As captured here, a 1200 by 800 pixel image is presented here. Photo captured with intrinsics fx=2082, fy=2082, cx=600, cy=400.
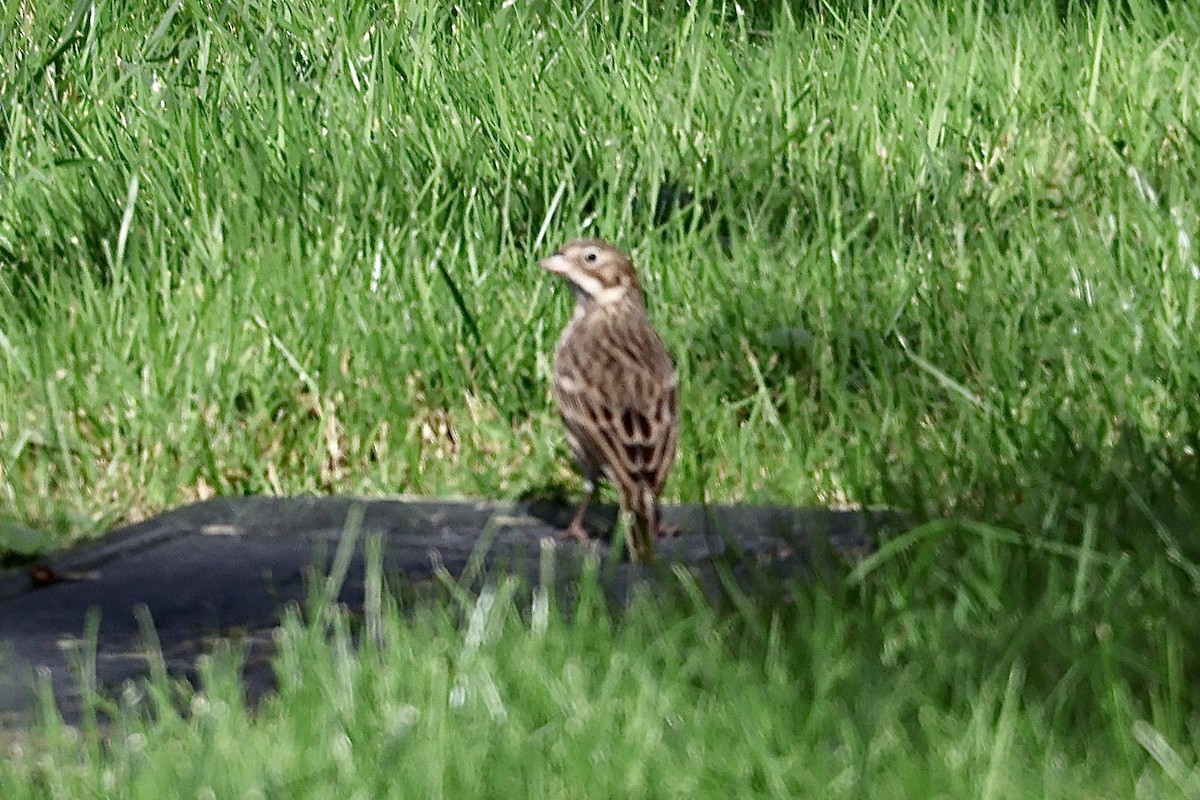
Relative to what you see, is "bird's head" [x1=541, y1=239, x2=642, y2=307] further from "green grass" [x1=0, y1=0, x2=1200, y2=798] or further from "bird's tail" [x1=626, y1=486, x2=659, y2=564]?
"bird's tail" [x1=626, y1=486, x2=659, y2=564]

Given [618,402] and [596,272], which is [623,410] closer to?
[618,402]

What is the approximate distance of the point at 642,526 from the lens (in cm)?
427

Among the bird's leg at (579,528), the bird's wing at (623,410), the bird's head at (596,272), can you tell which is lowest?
the bird's leg at (579,528)

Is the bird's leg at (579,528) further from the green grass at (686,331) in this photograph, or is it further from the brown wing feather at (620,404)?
the green grass at (686,331)

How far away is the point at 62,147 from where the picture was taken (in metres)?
6.41

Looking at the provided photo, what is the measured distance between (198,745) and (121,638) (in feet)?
2.57

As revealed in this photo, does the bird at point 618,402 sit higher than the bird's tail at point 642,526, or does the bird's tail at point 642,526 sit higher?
the bird at point 618,402

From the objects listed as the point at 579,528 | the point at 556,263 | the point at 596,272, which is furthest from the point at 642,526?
the point at 556,263

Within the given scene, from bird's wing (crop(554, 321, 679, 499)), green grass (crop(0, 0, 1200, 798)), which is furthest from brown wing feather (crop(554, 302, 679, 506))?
green grass (crop(0, 0, 1200, 798))

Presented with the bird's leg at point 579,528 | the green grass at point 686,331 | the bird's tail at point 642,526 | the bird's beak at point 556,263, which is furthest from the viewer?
the bird's beak at point 556,263

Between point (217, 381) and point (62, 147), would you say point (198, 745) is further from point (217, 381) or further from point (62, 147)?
point (62, 147)

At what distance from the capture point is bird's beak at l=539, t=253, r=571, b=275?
204 inches

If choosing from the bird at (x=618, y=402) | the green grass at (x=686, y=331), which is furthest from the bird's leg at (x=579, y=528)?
the green grass at (x=686, y=331)

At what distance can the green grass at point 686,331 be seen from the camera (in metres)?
3.16
